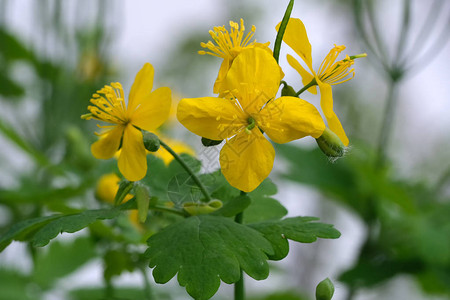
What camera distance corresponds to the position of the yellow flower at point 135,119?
1.75ft

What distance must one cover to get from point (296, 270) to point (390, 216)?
1.17 m

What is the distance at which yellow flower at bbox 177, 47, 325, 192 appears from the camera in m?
0.51

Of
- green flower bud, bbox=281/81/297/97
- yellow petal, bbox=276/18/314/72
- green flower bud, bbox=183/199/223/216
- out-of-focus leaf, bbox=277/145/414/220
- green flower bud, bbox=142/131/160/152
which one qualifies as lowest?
out-of-focus leaf, bbox=277/145/414/220

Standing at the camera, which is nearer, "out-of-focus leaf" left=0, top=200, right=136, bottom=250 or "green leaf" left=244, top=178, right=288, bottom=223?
"out-of-focus leaf" left=0, top=200, right=136, bottom=250

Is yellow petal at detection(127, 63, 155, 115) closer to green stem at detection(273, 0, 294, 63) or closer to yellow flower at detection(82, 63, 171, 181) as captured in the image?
yellow flower at detection(82, 63, 171, 181)

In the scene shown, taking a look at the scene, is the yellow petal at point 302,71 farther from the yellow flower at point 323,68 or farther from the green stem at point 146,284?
the green stem at point 146,284

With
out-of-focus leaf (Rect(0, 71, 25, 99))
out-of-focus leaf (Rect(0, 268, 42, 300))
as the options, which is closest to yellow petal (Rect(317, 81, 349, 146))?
out-of-focus leaf (Rect(0, 268, 42, 300))

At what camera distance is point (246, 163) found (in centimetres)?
51

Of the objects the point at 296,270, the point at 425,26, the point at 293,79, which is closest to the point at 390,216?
the point at 425,26

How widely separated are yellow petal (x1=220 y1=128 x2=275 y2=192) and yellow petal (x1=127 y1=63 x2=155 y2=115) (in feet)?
0.33

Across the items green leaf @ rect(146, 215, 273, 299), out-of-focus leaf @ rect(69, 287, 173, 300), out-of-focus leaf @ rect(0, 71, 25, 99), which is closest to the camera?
green leaf @ rect(146, 215, 273, 299)

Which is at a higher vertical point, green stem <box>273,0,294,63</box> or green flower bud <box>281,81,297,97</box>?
green stem <box>273,0,294,63</box>

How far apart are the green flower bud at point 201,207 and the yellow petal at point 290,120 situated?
10 centimetres

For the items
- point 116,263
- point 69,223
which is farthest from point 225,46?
point 116,263
